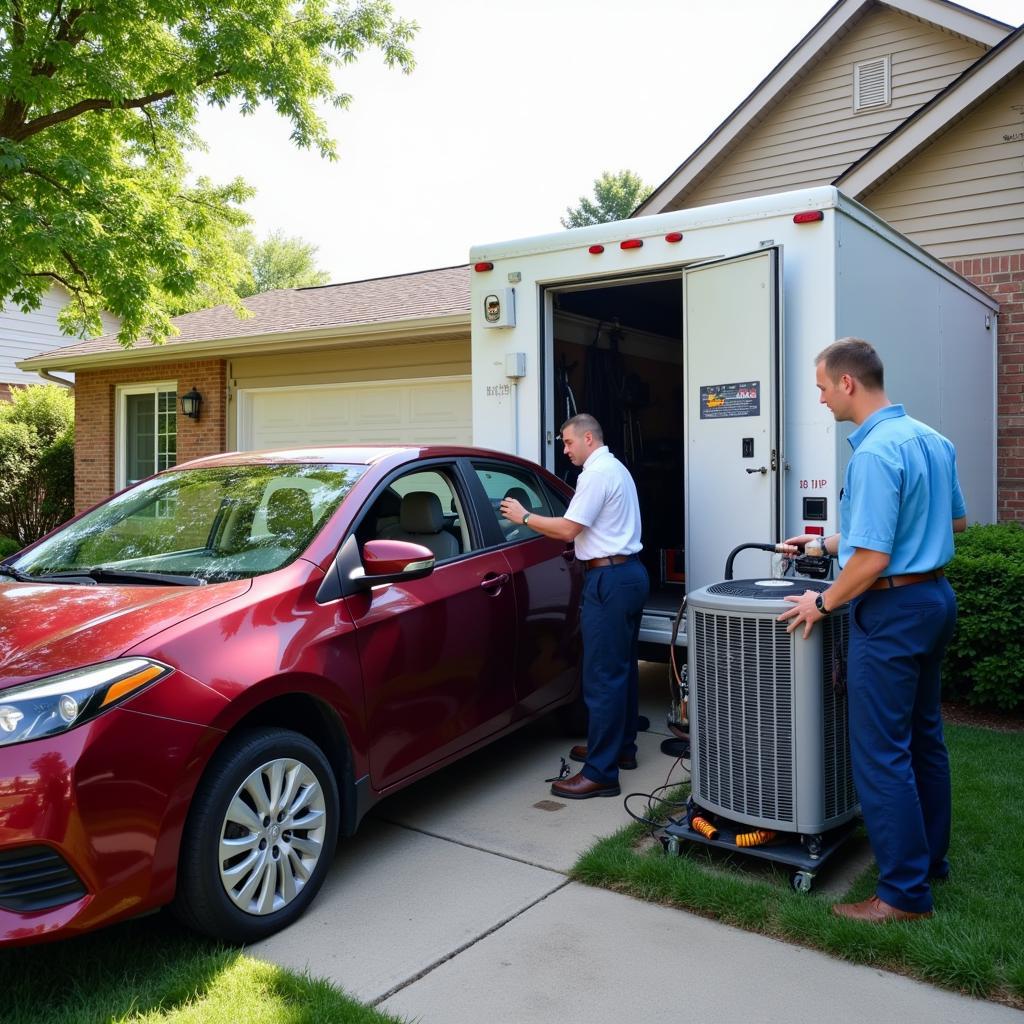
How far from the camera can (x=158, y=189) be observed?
10.6m

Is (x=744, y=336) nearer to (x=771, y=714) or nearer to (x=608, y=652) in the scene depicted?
(x=608, y=652)

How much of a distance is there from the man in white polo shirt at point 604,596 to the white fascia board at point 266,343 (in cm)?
568

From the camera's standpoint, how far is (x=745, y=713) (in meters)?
3.67

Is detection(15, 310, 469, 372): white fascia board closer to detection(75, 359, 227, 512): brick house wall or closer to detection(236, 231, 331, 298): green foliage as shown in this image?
detection(75, 359, 227, 512): brick house wall

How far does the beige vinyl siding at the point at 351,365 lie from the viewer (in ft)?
35.6

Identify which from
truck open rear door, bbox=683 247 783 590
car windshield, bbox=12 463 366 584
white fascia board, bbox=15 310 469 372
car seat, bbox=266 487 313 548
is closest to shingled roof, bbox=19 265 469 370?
white fascia board, bbox=15 310 469 372

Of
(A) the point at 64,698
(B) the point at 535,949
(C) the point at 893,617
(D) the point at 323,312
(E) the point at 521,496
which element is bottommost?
(B) the point at 535,949

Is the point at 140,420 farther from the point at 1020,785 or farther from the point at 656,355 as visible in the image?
the point at 1020,785

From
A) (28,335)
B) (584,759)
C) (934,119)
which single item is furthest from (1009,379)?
(28,335)

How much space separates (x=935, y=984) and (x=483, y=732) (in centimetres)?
202

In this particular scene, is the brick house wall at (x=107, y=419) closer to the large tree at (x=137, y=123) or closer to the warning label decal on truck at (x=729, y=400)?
the large tree at (x=137, y=123)

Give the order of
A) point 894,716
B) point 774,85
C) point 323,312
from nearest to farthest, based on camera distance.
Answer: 1. point 894,716
2. point 774,85
3. point 323,312

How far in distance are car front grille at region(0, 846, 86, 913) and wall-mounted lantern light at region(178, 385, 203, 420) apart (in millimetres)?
11004

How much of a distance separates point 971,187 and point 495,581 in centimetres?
775
